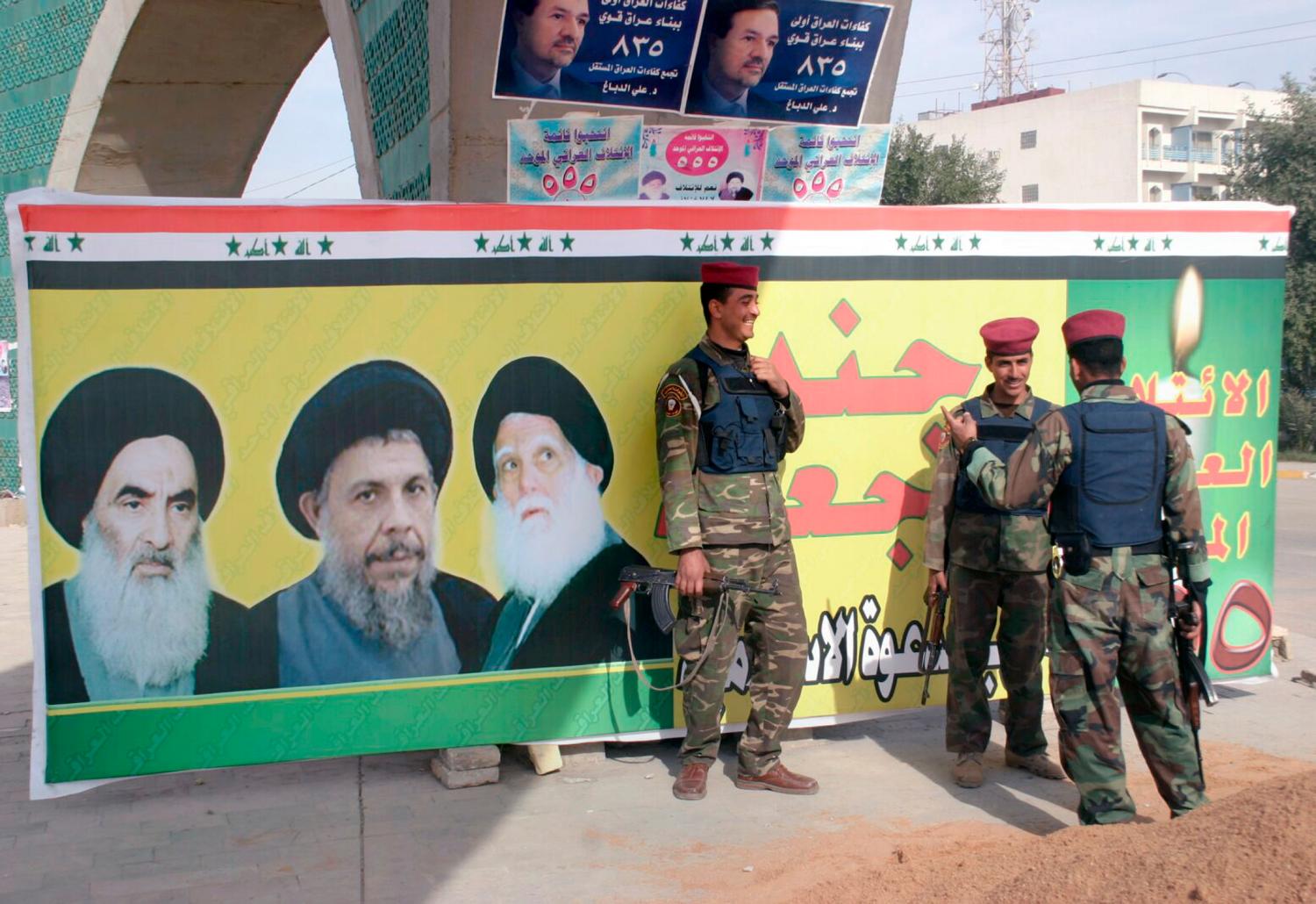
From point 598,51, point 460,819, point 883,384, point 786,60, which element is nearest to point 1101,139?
point 786,60

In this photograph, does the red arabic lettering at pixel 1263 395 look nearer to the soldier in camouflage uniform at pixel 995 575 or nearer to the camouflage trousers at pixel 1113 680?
the soldier in camouflage uniform at pixel 995 575

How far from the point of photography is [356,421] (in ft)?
15.8

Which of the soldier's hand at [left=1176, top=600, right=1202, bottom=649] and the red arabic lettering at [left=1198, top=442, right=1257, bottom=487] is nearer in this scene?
the soldier's hand at [left=1176, top=600, right=1202, bottom=649]

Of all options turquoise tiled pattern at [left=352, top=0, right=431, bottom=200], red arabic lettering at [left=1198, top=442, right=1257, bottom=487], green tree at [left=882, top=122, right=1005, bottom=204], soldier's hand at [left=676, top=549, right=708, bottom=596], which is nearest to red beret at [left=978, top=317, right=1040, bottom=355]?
soldier's hand at [left=676, top=549, right=708, bottom=596]

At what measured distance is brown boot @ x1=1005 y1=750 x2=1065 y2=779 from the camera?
5.04 m

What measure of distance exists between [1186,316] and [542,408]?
2983 mm

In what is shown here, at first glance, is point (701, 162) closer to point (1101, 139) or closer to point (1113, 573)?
point (1113, 573)

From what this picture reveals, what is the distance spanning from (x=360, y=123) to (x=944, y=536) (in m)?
5.70

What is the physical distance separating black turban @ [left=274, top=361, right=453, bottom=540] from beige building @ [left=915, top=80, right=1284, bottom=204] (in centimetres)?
6298

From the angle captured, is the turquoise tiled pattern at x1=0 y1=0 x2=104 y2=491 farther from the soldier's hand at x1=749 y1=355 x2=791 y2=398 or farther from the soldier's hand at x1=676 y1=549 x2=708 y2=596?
the soldier's hand at x1=676 y1=549 x2=708 y2=596

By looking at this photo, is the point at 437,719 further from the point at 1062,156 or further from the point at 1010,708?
the point at 1062,156

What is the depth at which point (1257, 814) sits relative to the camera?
10.5 feet

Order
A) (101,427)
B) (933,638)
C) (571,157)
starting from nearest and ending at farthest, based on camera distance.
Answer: (101,427) → (933,638) → (571,157)

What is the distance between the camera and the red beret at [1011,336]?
4.77 m
